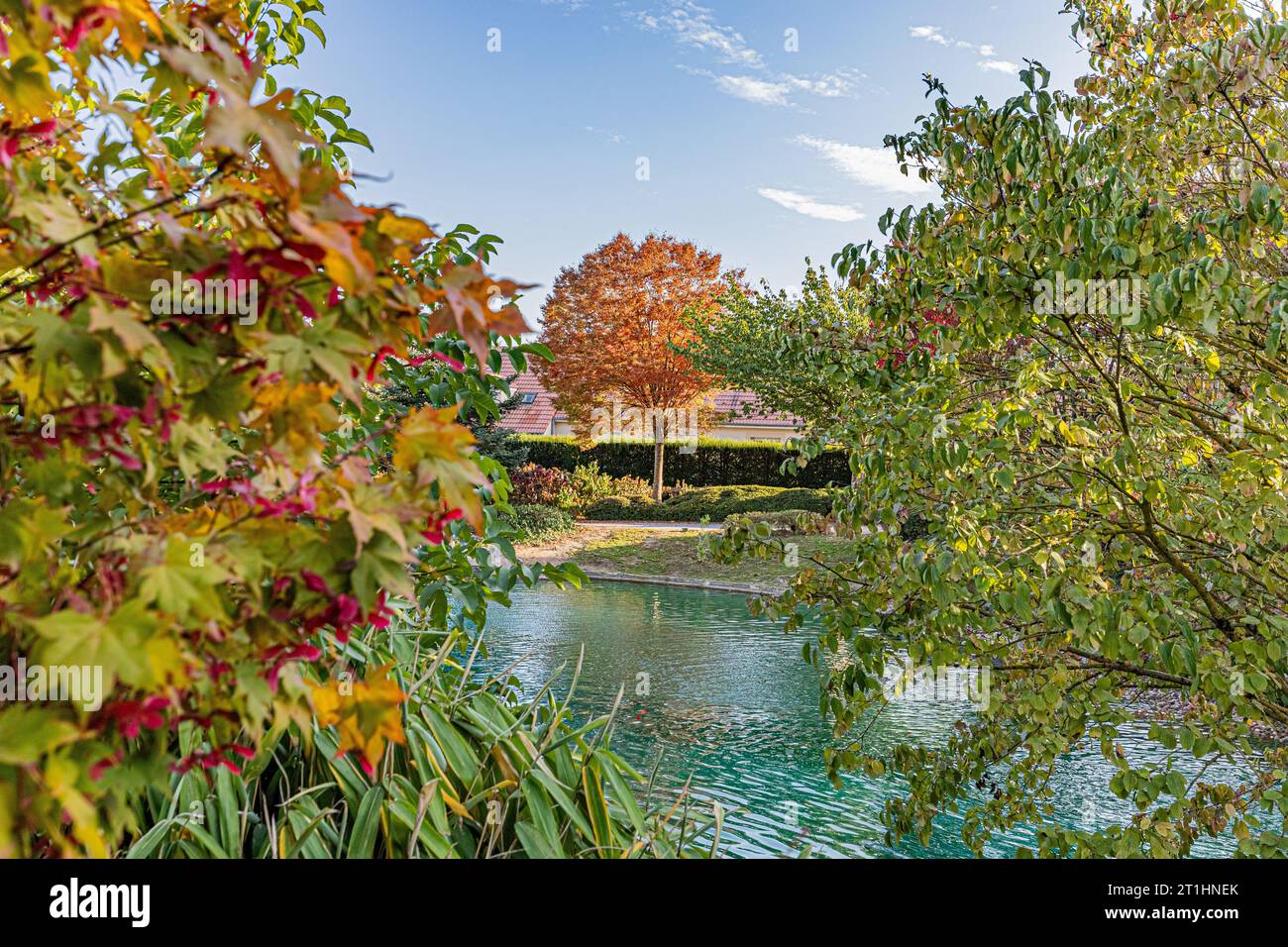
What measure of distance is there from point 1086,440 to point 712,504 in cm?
1820

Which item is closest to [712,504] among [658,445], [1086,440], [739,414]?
[658,445]

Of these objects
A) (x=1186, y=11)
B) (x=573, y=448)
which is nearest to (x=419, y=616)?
(x=1186, y=11)

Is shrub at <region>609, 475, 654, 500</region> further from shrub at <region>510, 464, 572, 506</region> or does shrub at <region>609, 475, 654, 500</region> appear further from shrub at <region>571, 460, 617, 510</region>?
shrub at <region>510, 464, 572, 506</region>

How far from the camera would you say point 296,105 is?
2479 millimetres

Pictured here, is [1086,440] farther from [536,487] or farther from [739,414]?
[739,414]

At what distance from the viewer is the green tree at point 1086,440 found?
8.02 feet

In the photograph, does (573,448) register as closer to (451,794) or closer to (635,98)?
(635,98)

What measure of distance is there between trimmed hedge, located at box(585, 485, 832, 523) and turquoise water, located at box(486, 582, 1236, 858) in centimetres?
858

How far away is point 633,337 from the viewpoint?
2473cm

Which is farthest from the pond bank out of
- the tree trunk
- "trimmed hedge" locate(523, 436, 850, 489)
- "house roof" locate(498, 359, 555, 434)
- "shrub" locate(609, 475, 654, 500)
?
"house roof" locate(498, 359, 555, 434)

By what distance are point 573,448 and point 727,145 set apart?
36.9 feet

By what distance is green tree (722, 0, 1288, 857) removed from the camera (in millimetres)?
2445

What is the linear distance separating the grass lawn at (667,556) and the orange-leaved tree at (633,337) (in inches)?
266
